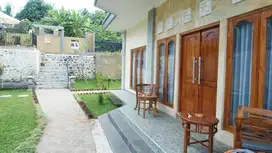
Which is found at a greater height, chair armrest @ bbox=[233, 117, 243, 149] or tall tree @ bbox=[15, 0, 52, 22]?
tall tree @ bbox=[15, 0, 52, 22]

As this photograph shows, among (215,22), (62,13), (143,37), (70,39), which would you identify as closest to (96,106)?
(143,37)

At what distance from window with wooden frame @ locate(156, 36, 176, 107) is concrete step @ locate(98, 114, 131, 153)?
5.19 feet

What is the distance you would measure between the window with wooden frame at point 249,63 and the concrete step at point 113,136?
75.0 inches

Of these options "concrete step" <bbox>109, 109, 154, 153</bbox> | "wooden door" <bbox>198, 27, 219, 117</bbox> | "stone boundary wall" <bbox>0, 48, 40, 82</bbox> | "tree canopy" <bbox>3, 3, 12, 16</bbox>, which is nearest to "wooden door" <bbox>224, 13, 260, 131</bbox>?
"wooden door" <bbox>198, 27, 219, 117</bbox>

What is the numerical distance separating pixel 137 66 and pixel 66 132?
15.8 feet

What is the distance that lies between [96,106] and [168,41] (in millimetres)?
3729

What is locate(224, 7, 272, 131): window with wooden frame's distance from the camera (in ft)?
8.87

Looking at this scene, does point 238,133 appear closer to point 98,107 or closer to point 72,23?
point 98,107

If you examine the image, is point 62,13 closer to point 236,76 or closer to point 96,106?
point 96,106

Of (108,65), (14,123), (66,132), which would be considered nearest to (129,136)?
(66,132)

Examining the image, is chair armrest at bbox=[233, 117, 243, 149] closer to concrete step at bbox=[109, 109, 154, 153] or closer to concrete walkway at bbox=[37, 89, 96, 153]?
concrete step at bbox=[109, 109, 154, 153]

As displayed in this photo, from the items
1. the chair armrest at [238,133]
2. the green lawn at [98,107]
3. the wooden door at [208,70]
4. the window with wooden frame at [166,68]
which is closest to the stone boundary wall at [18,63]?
the green lawn at [98,107]

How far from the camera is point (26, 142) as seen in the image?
149 inches

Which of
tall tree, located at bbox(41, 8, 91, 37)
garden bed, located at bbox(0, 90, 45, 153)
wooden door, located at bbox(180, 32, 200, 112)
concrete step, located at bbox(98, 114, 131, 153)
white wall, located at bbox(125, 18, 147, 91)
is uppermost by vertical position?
tall tree, located at bbox(41, 8, 91, 37)
